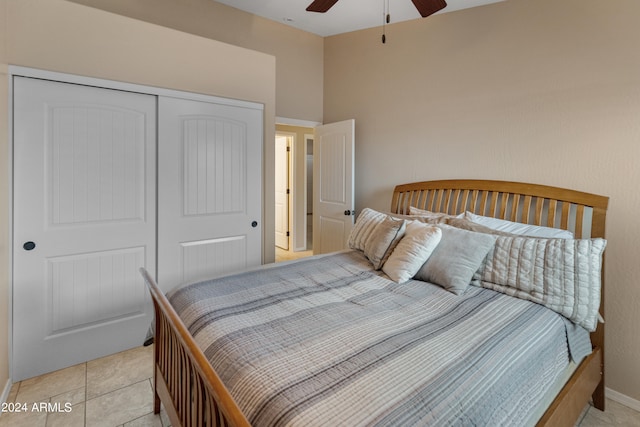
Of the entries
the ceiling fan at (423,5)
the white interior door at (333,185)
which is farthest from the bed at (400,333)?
the ceiling fan at (423,5)

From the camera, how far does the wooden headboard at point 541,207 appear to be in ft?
5.35

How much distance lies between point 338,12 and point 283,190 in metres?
3.07

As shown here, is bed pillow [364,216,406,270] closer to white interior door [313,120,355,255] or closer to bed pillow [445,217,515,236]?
bed pillow [445,217,515,236]

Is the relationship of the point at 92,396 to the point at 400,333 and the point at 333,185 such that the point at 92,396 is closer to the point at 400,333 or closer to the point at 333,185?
the point at 400,333

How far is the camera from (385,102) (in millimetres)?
3359

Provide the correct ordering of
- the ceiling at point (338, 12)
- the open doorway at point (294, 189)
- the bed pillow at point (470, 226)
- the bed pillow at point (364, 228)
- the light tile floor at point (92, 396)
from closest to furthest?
1. the light tile floor at point (92, 396)
2. the bed pillow at point (470, 226)
3. the bed pillow at point (364, 228)
4. the ceiling at point (338, 12)
5. the open doorway at point (294, 189)

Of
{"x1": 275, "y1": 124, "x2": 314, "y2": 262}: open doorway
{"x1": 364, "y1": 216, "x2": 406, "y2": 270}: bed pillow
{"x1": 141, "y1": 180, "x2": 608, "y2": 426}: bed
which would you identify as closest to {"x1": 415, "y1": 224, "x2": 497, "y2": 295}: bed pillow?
{"x1": 141, "y1": 180, "x2": 608, "y2": 426}: bed

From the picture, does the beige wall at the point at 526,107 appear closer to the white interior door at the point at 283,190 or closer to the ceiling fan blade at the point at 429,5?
the ceiling fan blade at the point at 429,5

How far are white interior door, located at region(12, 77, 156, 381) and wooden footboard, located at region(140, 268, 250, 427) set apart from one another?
90 cm

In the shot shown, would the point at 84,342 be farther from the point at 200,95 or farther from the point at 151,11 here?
the point at 151,11

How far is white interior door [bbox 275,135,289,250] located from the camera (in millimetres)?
5582

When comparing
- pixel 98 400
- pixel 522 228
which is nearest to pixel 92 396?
pixel 98 400

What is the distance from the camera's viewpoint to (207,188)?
9.07 feet

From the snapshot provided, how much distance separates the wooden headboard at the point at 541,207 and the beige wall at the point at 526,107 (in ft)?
0.39
